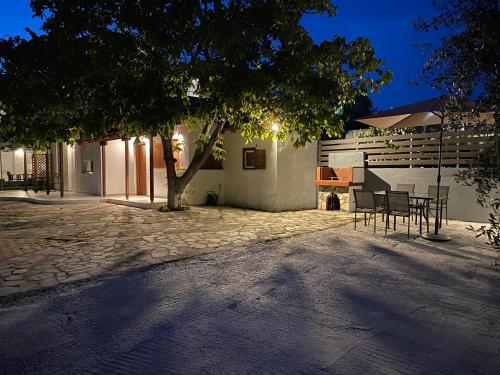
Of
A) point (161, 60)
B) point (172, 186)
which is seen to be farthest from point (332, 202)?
point (161, 60)

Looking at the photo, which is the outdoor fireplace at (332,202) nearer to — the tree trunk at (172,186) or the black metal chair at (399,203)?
the black metal chair at (399,203)

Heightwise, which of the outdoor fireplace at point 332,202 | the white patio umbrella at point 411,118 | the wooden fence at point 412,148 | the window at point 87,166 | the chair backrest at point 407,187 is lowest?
the outdoor fireplace at point 332,202

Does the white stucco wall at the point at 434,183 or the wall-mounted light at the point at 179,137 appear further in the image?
the wall-mounted light at the point at 179,137

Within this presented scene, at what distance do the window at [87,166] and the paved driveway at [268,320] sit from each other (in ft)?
44.8

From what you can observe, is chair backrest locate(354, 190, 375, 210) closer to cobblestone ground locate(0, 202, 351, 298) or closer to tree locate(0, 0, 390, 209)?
cobblestone ground locate(0, 202, 351, 298)

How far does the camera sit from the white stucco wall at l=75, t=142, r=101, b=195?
55.9ft

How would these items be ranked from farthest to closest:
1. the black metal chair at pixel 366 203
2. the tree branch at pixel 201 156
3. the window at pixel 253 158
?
the window at pixel 253 158
the tree branch at pixel 201 156
the black metal chair at pixel 366 203

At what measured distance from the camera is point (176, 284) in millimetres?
4832

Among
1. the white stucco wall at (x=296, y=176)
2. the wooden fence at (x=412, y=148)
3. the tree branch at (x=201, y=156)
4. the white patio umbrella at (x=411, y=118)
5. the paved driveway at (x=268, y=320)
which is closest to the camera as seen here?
the paved driveway at (x=268, y=320)

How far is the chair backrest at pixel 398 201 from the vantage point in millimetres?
7629

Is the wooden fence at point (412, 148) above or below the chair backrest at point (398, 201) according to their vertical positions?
above

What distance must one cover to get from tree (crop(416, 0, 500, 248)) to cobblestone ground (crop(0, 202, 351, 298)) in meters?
4.60

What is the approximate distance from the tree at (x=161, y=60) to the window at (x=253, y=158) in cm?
432

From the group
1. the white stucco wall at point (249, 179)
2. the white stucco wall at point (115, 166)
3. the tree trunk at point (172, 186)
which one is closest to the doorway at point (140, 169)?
the white stucco wall at point (115, 166)
